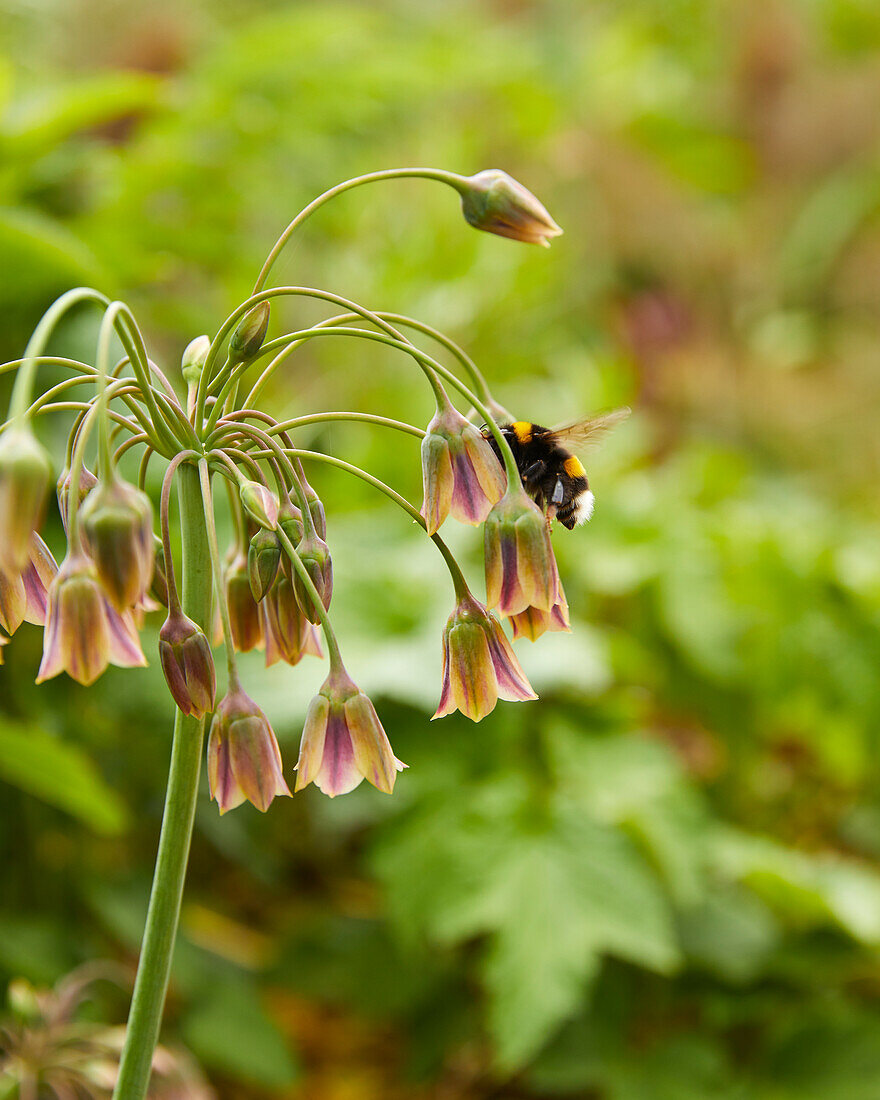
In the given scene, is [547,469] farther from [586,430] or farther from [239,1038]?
[239,1038]

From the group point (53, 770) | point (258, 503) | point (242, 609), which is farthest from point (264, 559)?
point (53, 770)

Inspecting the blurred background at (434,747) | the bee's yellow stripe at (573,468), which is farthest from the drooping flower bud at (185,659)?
the blurred background at (434,747)

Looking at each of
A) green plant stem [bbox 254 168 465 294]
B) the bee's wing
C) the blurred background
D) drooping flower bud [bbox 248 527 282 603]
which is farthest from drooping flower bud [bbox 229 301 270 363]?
the blurred background

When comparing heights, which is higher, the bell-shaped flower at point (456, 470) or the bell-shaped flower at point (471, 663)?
the bell-shaped flower at point (456, 470)

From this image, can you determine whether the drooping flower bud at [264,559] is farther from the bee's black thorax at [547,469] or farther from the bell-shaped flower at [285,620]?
the bee's black thorax at [547,469]

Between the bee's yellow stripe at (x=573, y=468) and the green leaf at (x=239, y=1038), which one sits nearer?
the bee's yellow stripe at (x=573, y=468)

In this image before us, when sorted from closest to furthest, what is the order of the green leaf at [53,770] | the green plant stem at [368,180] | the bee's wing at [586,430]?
the green plant stem at [368,180] < the bee's wing at [586,430] < the green leaf at [53,770]

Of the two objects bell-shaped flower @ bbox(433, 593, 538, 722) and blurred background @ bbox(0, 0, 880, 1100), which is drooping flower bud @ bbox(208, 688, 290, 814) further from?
blurred background @ bbox(0, 0, 880, 1100)
